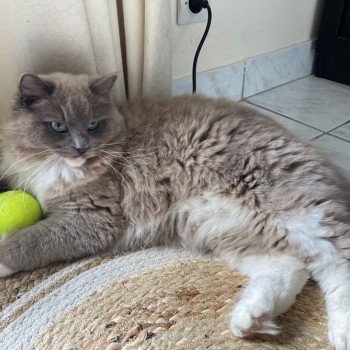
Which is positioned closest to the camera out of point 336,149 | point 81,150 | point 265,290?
point 265,290

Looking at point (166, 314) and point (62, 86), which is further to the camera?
point (62, 86)

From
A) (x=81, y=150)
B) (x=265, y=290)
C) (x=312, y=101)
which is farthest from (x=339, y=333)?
(x=312, y=101)

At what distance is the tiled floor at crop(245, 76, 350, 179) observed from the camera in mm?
1961

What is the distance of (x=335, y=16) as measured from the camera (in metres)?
2.41

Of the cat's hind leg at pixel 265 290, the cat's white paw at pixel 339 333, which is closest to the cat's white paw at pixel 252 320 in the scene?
the cat's hind leg at pixel 265 290

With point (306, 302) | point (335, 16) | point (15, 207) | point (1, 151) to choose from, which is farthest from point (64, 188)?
point (335, 16)

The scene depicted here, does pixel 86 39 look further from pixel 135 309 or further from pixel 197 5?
pixel 135 309

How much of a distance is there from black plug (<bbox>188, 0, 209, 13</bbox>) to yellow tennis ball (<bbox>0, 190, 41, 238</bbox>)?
1.07 meters

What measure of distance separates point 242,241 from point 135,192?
0.35 meters

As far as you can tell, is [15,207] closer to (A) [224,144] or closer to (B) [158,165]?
(B) [158,165]

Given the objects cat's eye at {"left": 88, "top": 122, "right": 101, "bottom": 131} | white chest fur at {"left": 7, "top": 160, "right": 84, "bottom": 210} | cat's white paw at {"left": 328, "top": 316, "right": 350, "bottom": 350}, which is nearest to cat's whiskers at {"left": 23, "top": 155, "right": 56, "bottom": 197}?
white chest fur at {"left": 7, "top": 160, "right": 84, "bottom": 210}

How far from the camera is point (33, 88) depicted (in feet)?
3.70

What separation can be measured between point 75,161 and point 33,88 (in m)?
0.22

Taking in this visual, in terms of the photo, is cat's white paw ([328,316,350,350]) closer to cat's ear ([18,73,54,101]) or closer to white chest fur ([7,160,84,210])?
white chest fur ([7,160,84,210])
